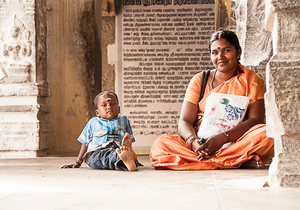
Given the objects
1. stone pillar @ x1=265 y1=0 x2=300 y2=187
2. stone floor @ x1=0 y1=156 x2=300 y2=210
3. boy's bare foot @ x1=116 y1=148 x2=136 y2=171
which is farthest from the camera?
boy's bare foot @ x1=116 y1=148 x2=136 y2=171

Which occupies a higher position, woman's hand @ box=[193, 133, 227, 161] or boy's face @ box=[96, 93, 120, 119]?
boy's face @ box=[96, 93, 120, 119]

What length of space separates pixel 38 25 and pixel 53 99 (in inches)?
69.3

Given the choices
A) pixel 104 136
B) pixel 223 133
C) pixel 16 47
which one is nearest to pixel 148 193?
pixel 223 133

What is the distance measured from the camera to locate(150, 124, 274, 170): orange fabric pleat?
3.46 meters

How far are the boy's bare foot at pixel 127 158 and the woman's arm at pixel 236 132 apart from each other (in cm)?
62

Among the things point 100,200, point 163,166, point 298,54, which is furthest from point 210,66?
point 100,200

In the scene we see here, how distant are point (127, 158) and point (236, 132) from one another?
3.46ft

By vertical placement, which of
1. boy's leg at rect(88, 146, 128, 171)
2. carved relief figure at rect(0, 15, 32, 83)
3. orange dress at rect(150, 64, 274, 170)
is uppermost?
carved relief figure at rect(0, 15, 32, 83)

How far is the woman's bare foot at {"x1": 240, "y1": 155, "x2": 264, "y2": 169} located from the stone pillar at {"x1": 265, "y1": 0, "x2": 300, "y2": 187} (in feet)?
3.50

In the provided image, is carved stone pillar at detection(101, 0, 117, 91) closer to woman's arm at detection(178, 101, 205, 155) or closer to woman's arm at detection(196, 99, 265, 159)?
woman's arm at detection(178, 101, 205, 155)

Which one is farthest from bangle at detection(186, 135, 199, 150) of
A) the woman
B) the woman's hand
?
the woman's hand

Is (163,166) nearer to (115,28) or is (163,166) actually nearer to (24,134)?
(24,134)

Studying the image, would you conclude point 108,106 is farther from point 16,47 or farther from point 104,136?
point 16,47

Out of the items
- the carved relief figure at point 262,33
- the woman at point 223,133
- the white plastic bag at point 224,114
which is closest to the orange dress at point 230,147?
the woman at point 223,133
